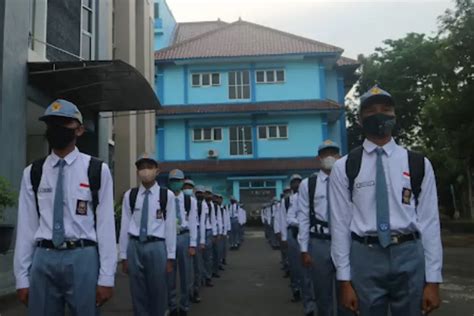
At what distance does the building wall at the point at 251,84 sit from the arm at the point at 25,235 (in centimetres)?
2716

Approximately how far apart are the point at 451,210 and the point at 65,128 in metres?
41.0

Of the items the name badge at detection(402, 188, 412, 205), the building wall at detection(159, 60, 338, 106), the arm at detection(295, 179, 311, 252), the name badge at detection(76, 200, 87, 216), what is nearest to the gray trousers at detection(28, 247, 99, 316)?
the name badge at detection(76, 200, 87, 216)

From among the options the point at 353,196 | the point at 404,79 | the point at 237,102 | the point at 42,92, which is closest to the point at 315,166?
the point at 237,102

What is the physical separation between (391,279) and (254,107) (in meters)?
26.8

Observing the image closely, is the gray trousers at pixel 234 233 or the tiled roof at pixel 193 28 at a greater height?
the tiled roof at pixel 193 28

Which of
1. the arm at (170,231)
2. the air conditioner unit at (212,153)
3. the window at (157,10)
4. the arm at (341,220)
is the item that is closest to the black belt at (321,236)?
the arm at (170,231)

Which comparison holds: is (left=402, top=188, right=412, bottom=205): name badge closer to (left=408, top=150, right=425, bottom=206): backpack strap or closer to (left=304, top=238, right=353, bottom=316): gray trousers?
(left=408, top=150, right=425, bottom=206): backpack strap

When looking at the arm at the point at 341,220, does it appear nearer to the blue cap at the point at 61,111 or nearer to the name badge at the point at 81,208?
the name badge at the point at 81,208

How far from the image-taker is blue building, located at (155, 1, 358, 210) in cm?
3016

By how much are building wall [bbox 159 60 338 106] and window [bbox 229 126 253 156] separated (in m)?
1.69

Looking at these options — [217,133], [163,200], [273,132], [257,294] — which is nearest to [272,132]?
[273,132]

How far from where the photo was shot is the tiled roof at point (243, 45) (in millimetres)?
30516

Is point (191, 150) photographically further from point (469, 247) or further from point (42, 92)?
point (42, 92)

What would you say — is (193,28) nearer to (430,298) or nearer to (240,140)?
(240,140)
